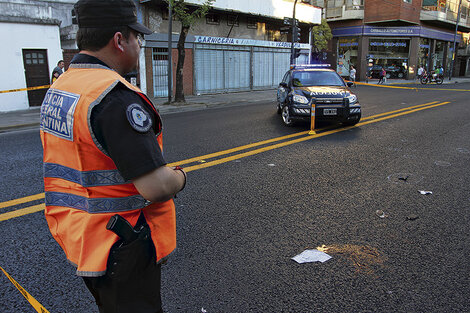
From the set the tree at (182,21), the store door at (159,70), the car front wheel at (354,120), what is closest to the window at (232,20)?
the store door at (159,70)

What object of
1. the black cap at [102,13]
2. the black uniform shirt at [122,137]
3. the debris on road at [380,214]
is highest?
the black cap at [102,13]

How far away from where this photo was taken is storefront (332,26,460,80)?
3881cm

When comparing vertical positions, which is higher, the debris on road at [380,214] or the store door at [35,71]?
the store door at [35,71]

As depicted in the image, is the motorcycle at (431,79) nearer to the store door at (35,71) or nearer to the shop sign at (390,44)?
the shop sign at (390,44)

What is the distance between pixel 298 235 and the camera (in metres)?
3.70

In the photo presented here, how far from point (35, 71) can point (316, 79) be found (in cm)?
1182

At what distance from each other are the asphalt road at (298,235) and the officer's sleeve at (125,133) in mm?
1645

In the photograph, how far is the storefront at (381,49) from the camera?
127 ft

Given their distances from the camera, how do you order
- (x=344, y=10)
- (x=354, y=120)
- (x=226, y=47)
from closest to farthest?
(x=354, y=120) → (x=226, y=47) → (x=344, y=10)

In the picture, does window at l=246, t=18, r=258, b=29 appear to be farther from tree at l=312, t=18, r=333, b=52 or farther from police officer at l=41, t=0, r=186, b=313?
police officer at l=41, t=0, r=186, b=313

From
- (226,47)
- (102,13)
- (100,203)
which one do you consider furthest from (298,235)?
(226,47)

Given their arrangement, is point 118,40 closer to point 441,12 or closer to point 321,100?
point 321,100

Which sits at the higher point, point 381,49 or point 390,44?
point 390,44

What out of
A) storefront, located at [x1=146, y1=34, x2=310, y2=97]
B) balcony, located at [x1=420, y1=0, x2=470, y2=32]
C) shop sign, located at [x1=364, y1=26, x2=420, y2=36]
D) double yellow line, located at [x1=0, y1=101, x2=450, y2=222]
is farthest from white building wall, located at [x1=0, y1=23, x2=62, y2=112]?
balcony, located at [x1=420, y1=0, x2=470, y2=32]
